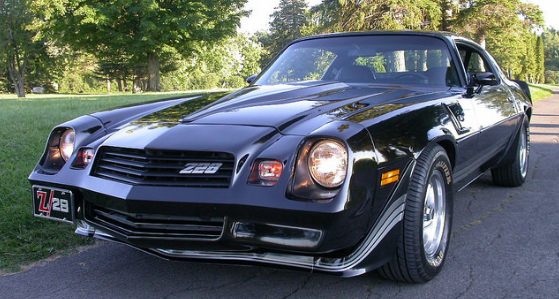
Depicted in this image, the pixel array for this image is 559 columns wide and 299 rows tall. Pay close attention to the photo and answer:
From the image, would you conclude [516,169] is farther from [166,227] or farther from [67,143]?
[67,143]

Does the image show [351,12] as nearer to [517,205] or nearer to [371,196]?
[517,205]

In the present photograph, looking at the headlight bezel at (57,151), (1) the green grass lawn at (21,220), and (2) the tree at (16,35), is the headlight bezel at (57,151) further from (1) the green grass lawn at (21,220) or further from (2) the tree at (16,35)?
(2) the tree at (16,35)

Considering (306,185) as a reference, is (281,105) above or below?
above

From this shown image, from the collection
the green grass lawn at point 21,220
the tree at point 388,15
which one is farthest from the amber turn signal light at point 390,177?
the tree at point 388,15

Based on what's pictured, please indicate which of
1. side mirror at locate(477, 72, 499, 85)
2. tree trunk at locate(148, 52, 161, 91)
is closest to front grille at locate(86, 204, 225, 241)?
side mirror at locate(477, 72, 499, 85)

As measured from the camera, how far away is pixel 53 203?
249 cm

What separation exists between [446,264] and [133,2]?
25.9 metres

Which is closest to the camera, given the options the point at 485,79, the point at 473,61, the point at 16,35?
the point at 485,79

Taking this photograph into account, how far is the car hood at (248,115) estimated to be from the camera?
2.23 metres

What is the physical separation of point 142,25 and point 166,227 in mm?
25705

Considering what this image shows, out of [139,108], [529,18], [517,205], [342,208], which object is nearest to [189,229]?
[342,208]

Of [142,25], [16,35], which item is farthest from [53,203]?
[16,35]

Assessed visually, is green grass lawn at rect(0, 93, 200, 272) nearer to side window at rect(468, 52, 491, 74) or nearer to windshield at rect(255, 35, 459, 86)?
windshield at rect(255, 35, 459, 86)

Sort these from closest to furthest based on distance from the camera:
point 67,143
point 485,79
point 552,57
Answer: point 67,143 < point 485,79 < point 552,57
